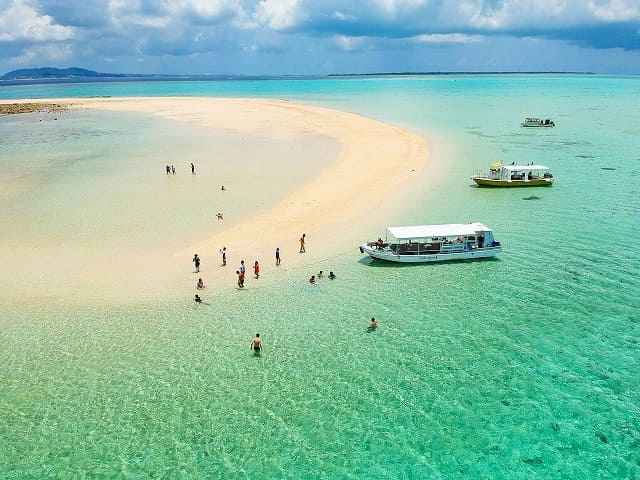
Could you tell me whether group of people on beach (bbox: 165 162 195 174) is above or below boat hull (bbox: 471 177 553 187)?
above

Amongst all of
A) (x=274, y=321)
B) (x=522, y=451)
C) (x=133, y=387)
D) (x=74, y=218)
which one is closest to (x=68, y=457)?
(x=133, y=387)

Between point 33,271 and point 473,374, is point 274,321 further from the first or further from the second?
point 33,271

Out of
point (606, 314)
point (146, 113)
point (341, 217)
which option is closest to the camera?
point (606, 314)

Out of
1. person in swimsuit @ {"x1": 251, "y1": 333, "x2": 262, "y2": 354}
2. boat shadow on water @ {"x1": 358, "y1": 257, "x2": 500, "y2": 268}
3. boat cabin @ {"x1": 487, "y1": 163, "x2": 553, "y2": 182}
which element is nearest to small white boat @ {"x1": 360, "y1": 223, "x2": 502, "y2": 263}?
boat shadow on water @ {"x1": 358, "y1": 257, "x2": 500, "y2": 268}

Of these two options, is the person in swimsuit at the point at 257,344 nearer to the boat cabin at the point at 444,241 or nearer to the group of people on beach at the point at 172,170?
the boat cabin at the point at 444,241

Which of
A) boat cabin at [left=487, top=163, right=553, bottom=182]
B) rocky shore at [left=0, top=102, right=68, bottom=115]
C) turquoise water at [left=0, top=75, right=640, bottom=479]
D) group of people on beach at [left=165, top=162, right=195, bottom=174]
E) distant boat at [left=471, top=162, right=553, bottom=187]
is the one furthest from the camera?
rocky shore at [left=0, top=102, right=68, bottom=115]

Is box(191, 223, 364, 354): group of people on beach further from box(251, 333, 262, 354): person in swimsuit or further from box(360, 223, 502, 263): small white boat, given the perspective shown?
box(251, 333, 262, 354): person in swimsuit
